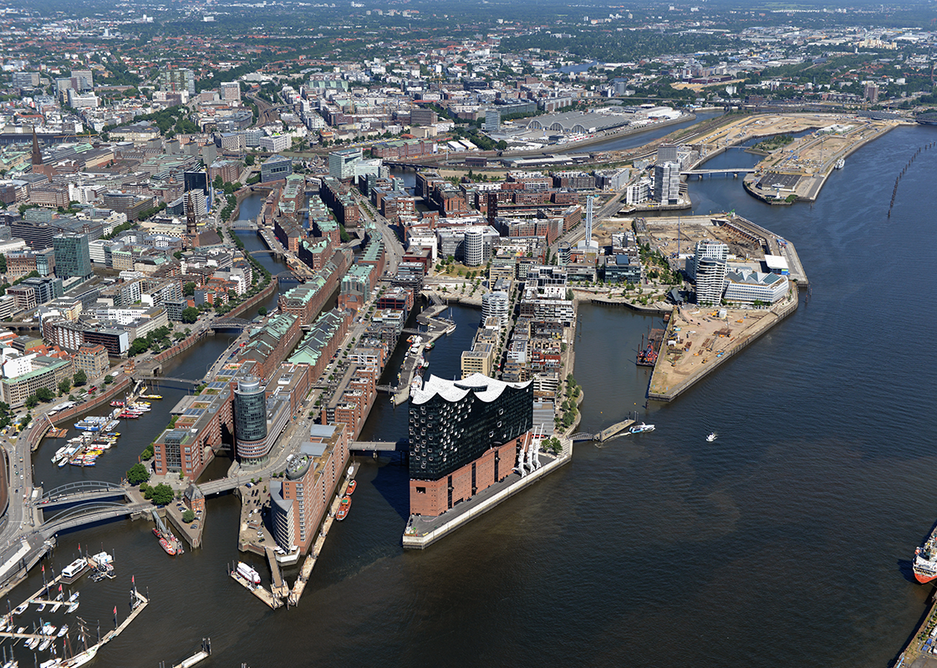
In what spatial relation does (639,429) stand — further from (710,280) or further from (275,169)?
(275,169)

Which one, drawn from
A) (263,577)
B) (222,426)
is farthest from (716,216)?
(263,577)

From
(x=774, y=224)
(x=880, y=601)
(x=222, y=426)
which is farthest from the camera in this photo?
(x=774, y=224)

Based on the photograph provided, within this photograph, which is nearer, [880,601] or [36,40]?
[880,601]

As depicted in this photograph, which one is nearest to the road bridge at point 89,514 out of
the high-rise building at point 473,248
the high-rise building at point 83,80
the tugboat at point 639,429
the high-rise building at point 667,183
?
the tugboat at point 639,429

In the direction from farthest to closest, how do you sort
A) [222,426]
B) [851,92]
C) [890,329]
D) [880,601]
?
[851,92]
[890,329]
[222,426]
[880,601]

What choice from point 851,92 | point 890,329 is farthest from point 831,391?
point 851,92

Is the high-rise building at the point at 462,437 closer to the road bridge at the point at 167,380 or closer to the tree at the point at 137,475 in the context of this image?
the tree at the point at 137,475

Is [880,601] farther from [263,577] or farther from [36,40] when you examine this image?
[36,40]

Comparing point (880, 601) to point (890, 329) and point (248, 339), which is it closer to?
point (890, 329)
